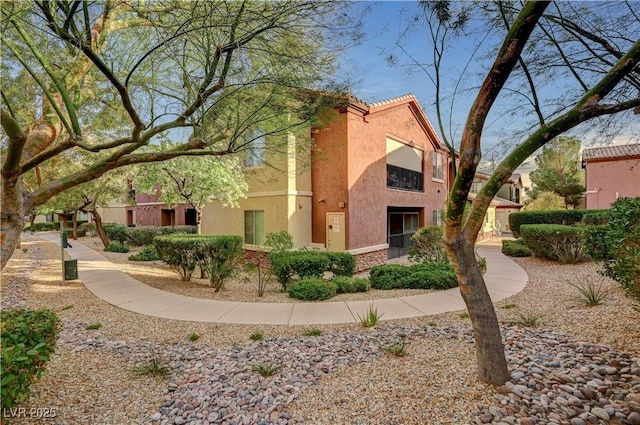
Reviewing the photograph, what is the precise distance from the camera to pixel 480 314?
10.5 ft

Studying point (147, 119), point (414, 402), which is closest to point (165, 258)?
point (147, 119)

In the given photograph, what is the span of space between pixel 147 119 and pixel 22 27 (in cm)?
222

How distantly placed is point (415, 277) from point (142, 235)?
17.9 meters

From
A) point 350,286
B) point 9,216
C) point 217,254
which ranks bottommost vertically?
point 350,286

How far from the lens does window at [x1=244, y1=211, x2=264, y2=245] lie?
13.3 meters

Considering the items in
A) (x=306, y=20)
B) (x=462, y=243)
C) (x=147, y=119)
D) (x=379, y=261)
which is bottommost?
(x=379, y=261)

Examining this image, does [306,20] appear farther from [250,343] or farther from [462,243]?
[250,343]

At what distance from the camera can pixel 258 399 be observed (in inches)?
130

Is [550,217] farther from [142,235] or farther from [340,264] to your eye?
[142,235]

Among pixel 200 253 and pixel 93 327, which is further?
pixel 200 253

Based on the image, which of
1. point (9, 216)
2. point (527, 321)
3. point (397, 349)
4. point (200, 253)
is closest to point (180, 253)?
point (200, 253)

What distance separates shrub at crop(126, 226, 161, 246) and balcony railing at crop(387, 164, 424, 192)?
14.6 m

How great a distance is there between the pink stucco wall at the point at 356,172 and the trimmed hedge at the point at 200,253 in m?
4.42

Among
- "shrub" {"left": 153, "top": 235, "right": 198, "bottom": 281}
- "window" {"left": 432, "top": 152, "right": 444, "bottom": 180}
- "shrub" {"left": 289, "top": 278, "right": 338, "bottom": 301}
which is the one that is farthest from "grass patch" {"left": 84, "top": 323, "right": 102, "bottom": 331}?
"window" {"left": 432, "top": 152, "right": 444, "bottom": 180}
